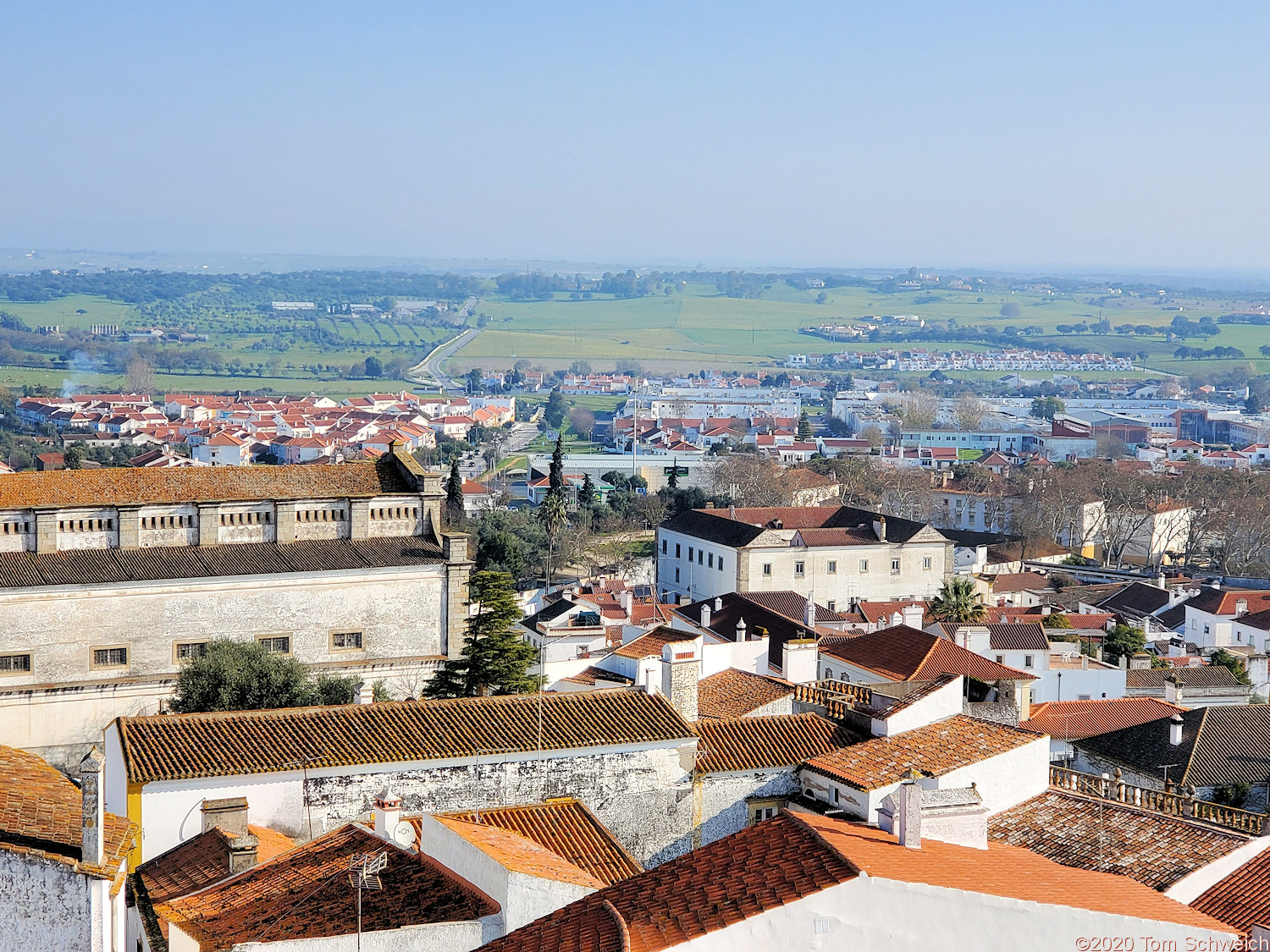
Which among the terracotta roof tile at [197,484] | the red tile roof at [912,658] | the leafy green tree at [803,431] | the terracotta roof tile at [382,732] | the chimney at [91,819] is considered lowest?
the leafy green tree at [803,431]

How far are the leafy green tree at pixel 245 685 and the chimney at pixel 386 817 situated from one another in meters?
9.25

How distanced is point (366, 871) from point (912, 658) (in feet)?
57.5

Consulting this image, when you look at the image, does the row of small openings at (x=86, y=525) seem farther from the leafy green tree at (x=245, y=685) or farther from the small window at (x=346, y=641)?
the small window at (x=346, y=641)

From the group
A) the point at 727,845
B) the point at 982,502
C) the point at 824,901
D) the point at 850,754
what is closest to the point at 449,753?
the point at 850,754

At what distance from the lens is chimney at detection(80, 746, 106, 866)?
8.88 m

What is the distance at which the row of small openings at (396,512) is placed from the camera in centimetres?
2830

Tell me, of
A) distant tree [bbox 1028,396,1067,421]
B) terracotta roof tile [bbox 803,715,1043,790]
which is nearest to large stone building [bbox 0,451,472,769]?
terracotta roof tile [bbox 803,715,1043,790]

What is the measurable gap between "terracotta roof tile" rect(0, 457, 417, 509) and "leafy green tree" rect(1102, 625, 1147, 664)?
20.1 meters

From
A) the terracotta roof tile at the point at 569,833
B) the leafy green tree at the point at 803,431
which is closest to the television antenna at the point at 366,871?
the terracotta roof tile at the point at 569,833

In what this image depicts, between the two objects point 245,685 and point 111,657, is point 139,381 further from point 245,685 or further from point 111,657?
point 245,685

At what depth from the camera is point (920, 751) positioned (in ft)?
49.4

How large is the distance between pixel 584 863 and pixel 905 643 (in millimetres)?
16097

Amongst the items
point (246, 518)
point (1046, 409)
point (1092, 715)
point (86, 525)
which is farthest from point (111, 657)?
point (1046, 409)

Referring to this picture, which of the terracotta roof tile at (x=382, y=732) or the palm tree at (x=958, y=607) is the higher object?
the terracotta roof tile at (x=382, y=732)
